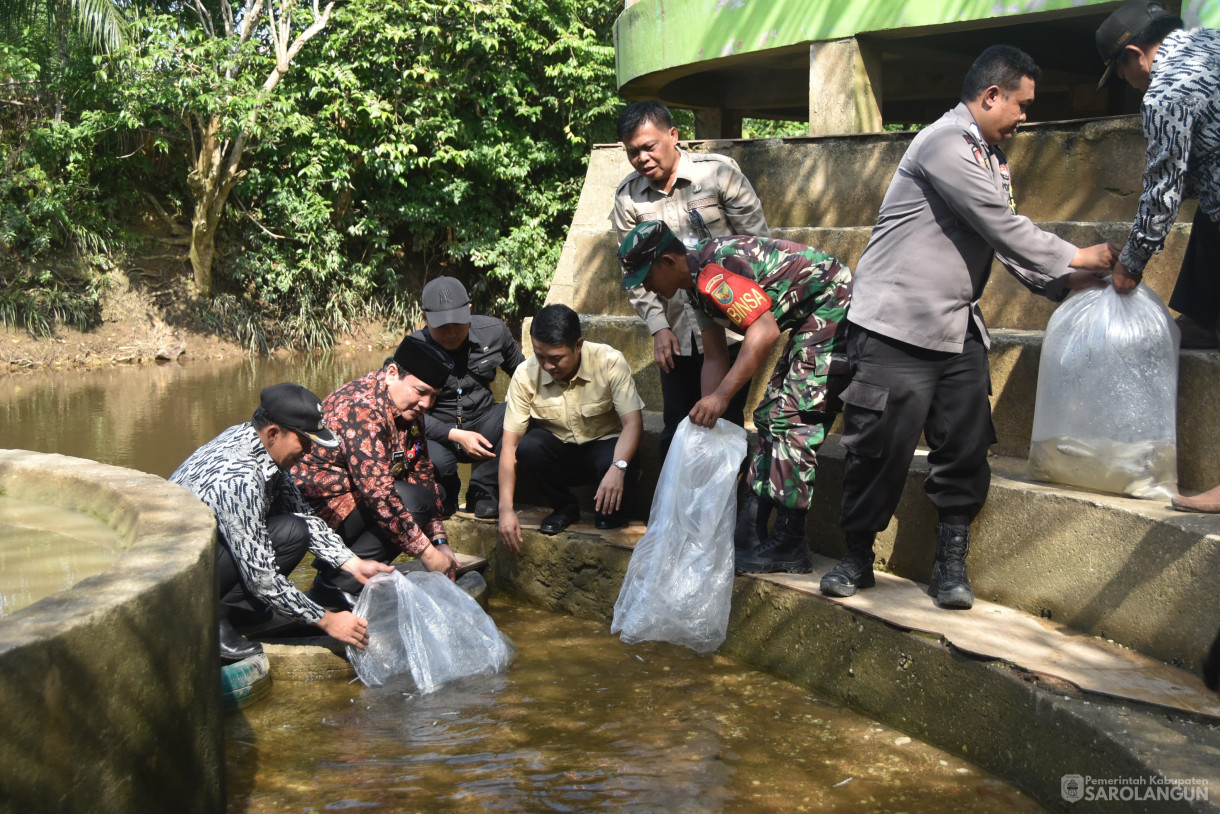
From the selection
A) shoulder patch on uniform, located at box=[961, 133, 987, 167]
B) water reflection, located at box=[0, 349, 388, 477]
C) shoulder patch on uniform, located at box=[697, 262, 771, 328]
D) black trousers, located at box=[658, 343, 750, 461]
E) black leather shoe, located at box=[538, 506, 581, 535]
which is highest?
shoulder patch on uniform, located at box=[961, 133, 987, 167]

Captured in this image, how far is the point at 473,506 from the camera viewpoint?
5.34m

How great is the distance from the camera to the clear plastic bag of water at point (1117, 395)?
10.8ft

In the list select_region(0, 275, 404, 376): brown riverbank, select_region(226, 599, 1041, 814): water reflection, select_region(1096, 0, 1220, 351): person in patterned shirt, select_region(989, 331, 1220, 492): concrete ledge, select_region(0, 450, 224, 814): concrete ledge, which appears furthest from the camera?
select_region(0, 275, 404, 376): brown riverbank

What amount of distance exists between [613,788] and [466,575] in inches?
73.0

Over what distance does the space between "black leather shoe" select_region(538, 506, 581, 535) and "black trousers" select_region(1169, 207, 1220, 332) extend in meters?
2.59

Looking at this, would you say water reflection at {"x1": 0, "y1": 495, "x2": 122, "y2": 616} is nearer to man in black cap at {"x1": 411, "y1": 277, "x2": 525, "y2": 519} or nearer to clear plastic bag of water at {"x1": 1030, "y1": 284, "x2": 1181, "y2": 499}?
man in black cap at {"x1": 411, "y1": 277, "x2": 525, "y2": 519}

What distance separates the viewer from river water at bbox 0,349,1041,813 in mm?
2912

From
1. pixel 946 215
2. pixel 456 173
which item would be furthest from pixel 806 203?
pixel 456 173

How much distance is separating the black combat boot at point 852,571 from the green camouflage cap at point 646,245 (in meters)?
1.19

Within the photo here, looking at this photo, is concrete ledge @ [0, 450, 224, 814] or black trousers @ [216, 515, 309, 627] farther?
black trousers @ [216, 515, 309, 627]

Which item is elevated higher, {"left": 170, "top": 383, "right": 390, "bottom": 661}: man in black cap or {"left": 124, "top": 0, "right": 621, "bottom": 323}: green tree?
{"left": 124, "top": 0, "right": 621, "bottom": 323}: green tree

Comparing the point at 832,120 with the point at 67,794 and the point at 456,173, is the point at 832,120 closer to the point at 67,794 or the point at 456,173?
the point at 67,794

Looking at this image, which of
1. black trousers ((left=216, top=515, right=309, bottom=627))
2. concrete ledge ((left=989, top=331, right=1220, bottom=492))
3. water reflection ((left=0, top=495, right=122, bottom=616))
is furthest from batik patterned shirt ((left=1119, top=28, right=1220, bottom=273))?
water reflection ((left=0, top=495, right=122, bottom=616))

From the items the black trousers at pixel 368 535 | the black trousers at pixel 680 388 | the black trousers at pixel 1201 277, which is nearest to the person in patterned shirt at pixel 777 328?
the black trousers at pixel 680 388
